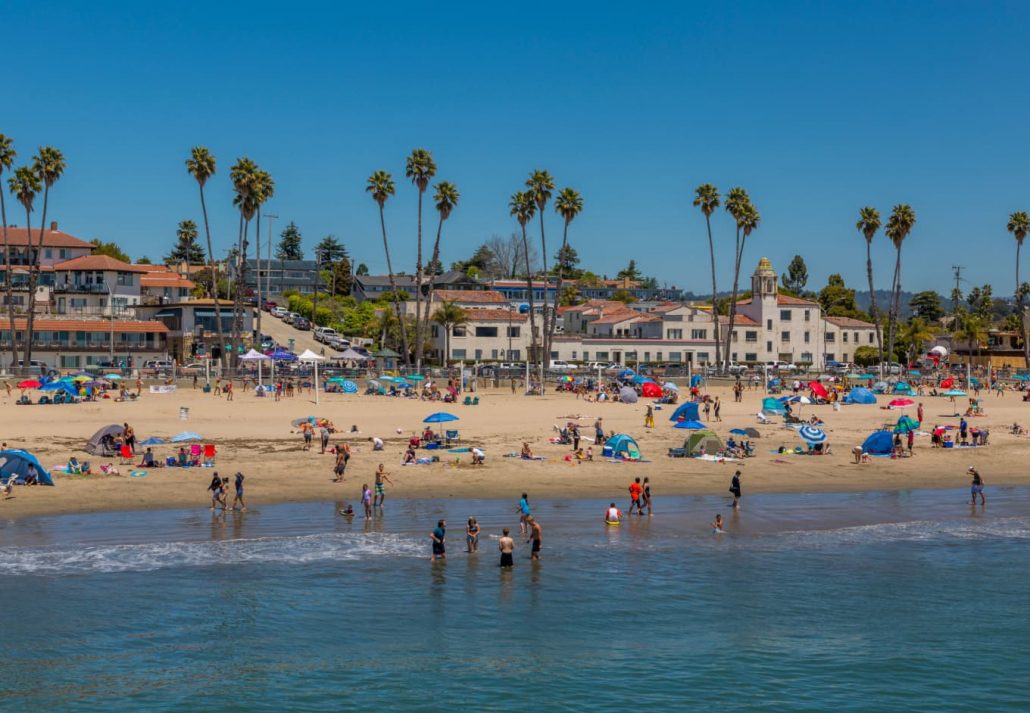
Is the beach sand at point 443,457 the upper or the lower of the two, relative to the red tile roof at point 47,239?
lower

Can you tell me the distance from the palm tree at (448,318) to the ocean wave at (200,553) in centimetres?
6954

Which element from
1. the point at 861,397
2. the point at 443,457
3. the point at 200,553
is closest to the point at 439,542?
the point at 200,553

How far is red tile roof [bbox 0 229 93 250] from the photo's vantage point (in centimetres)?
9975

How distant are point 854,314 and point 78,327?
96.5 m

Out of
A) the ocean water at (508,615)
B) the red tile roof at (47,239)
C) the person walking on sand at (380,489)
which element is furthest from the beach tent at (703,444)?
the red tile roof at (47,239)

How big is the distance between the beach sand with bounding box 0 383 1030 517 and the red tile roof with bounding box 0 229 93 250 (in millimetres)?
48548

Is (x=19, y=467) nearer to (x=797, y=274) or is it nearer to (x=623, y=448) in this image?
(x=623, y=448)

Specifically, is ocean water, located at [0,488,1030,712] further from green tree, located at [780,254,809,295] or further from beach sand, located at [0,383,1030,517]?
green tree, located at [780,254,809,295]

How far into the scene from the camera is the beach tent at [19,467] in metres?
32.9

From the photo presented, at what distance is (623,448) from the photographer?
41.2 m

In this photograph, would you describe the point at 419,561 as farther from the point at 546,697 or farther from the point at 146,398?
the point at 146,398

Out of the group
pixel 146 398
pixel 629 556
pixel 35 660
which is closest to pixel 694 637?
pixel 629 556

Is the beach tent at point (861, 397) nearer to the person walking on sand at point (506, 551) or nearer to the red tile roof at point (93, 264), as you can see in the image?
the person walking on sand at point (506, 551)

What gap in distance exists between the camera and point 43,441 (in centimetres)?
4162
